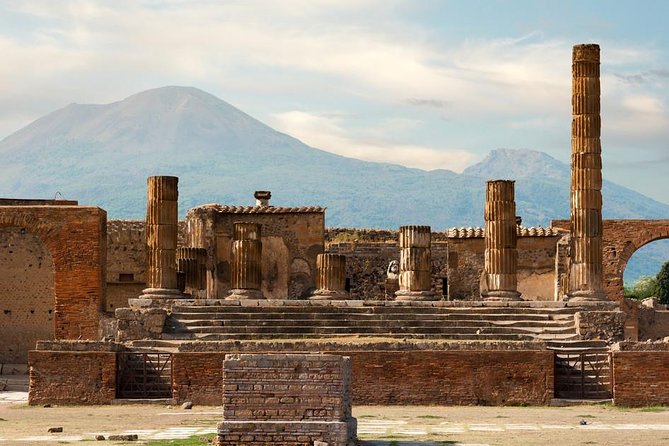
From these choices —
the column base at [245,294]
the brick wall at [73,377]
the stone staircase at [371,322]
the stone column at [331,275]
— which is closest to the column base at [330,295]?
the stone column at [331,275]

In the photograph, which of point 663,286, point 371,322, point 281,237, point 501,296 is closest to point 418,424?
point 371,322

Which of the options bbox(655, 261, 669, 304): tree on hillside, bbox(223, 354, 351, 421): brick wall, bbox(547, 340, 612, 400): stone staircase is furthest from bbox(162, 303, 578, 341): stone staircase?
bbox(655, 261, 669, 304): tree on hillside

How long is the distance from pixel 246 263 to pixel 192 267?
2.29 meters

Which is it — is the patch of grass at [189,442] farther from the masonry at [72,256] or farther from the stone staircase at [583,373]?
the masonry at [72,256]

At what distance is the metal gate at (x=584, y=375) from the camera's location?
2347 centimetres

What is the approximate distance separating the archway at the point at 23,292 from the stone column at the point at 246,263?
329 inches

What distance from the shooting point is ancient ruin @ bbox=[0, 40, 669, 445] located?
74.4 feet

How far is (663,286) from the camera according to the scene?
83188mm

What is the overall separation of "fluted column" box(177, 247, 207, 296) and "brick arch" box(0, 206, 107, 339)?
191 cm

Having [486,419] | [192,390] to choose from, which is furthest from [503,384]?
[192,390]

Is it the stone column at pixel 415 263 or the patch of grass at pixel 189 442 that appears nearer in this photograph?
the patch of grass at pixel 189 442

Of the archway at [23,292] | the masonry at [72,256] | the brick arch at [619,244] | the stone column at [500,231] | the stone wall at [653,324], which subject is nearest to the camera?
the stone column at [500,231]

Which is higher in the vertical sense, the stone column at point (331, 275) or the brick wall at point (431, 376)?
the stone column at point (331, 275)

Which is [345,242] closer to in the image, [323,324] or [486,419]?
[323,324]
